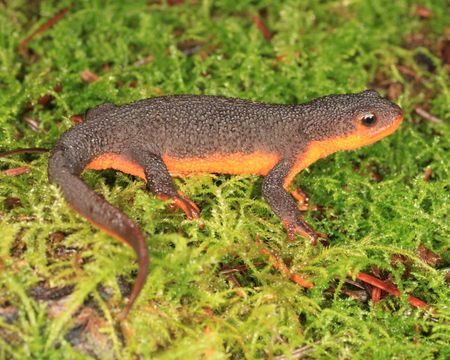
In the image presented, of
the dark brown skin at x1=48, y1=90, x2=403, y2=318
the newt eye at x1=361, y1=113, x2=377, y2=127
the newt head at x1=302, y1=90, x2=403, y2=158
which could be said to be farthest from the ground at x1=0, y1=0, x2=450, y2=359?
the newt eye at x1=361, y1=113, x2=377, y2=127

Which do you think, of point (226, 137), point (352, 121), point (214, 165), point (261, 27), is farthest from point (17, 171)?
point (261, 27)

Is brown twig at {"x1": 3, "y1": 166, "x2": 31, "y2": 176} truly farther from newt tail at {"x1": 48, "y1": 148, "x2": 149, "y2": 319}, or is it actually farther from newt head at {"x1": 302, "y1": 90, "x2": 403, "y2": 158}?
newt head at {"x1": 302, "y1": 90, "x2": 403, "y2": 158}

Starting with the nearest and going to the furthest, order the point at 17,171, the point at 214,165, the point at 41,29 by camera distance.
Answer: the point at 17,171
the point at 214,165
the point at 41,29

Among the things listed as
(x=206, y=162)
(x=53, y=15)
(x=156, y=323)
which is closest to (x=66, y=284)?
(x=156, y=323)

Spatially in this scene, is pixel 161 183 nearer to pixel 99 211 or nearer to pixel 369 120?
pixel 99 211

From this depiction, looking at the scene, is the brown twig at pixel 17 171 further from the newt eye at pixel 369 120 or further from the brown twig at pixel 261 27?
the brown twig at pixel 261 27

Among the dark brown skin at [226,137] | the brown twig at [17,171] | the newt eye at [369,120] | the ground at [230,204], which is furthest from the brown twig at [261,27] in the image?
the brown twig at [17,171]
